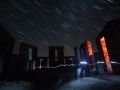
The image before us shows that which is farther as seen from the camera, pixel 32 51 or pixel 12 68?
pixel 32 51

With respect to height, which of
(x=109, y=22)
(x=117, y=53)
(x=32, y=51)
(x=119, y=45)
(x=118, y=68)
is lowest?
(x=118, y=68)

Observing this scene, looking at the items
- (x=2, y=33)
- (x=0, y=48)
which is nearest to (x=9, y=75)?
(x=0, y=48)

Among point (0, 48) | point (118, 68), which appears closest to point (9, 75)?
point (0, 48)

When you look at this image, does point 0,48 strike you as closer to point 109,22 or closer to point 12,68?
point 12,68

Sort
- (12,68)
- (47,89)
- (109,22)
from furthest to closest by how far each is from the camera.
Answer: (109,22) < (12,68) < (47,89)

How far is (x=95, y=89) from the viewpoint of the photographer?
3.93 metres

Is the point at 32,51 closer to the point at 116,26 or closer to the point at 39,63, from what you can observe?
the point at 39,63

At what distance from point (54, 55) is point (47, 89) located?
1613 centimetres

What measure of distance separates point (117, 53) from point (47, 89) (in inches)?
334

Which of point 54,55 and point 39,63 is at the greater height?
point 54,55

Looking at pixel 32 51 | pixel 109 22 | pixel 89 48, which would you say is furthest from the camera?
pixel 32 51

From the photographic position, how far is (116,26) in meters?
8.81

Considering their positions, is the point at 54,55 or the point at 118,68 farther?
the point at 54,55

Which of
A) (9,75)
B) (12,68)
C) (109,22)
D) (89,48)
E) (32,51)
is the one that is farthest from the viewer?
(32,51)
